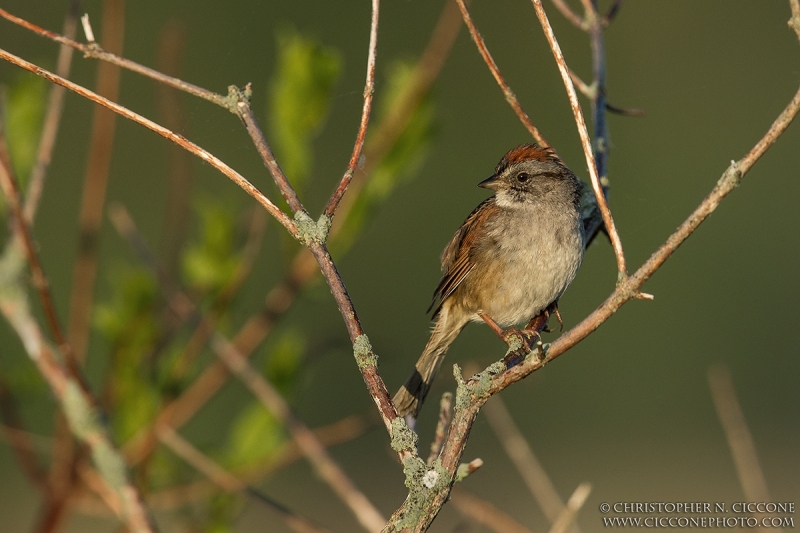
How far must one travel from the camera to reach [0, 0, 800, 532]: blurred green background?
10008 mm

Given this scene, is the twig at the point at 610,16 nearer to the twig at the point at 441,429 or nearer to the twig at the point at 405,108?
the twig at the point at 405,108

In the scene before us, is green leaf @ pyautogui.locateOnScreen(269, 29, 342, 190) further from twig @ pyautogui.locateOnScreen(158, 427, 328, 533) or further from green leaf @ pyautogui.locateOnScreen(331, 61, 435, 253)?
twig @ pyautogui.locateOnScreen(158, 427, 328, 533)

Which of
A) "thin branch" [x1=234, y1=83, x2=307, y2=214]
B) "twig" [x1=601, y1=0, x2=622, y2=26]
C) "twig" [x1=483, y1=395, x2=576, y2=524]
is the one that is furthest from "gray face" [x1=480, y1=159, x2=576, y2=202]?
"thin branch" [x1=234, y1=83, x2=307, y2=214]

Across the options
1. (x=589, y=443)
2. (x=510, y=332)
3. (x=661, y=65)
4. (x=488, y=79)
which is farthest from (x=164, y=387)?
(x=661, y=65)

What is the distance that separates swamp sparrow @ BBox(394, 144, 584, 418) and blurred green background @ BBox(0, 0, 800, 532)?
568 cm

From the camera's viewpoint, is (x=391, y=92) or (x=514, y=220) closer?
(x=391, y=92)

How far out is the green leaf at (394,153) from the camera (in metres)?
3.04

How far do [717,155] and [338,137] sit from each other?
17.4 feet

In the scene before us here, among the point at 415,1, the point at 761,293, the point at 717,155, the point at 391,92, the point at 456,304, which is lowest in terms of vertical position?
the point at 456,304

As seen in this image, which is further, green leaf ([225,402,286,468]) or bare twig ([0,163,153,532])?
green leaf ([225,402,286,468])

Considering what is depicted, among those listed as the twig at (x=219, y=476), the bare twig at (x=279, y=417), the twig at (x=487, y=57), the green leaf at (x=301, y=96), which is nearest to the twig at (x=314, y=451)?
the bare twig at (x=279, y=417)

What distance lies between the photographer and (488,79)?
12023 millimetres

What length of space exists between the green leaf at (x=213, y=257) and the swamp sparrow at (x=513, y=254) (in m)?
0.75

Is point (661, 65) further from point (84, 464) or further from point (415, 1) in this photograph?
point (84, 464)
